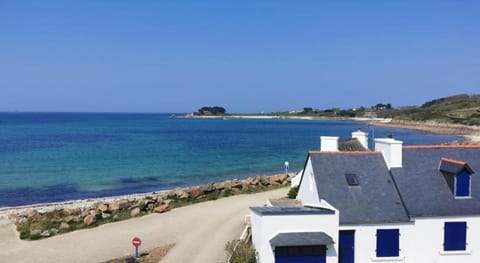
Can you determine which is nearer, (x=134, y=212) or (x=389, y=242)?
(x=389, y=242)

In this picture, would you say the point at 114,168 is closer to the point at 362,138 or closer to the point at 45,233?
the point at 45,233

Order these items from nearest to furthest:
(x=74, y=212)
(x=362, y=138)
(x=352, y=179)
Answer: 1. (x=352, y=179)
2. (x=362, y=138)
3. (x=74, y=212)

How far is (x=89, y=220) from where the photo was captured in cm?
2362

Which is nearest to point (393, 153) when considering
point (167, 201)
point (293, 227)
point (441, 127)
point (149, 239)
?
point (293, 227)

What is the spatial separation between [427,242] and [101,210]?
16.5m

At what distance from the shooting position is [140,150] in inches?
2800

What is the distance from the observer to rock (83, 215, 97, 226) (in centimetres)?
2352

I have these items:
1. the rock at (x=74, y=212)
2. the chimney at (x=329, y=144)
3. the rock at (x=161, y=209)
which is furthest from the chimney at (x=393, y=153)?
the rock at (x=74, y=212)

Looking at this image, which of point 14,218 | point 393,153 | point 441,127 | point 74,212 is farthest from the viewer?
point 441,127

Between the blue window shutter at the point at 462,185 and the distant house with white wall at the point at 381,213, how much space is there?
1.3 inches

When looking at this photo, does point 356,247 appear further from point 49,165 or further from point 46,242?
point 49,165

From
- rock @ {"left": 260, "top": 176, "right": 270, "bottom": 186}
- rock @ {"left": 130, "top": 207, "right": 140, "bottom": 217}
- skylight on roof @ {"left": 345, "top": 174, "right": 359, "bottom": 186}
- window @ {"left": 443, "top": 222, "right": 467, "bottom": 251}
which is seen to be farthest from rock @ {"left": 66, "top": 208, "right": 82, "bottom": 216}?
window @ {"left": 443, "top": 222, "right": 467, "bottom": 251}

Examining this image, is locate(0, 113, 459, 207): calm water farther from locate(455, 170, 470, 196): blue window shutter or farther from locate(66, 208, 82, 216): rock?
locate(455, 170, 470, 196): blue window shutter

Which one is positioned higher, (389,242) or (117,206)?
(389,242)
